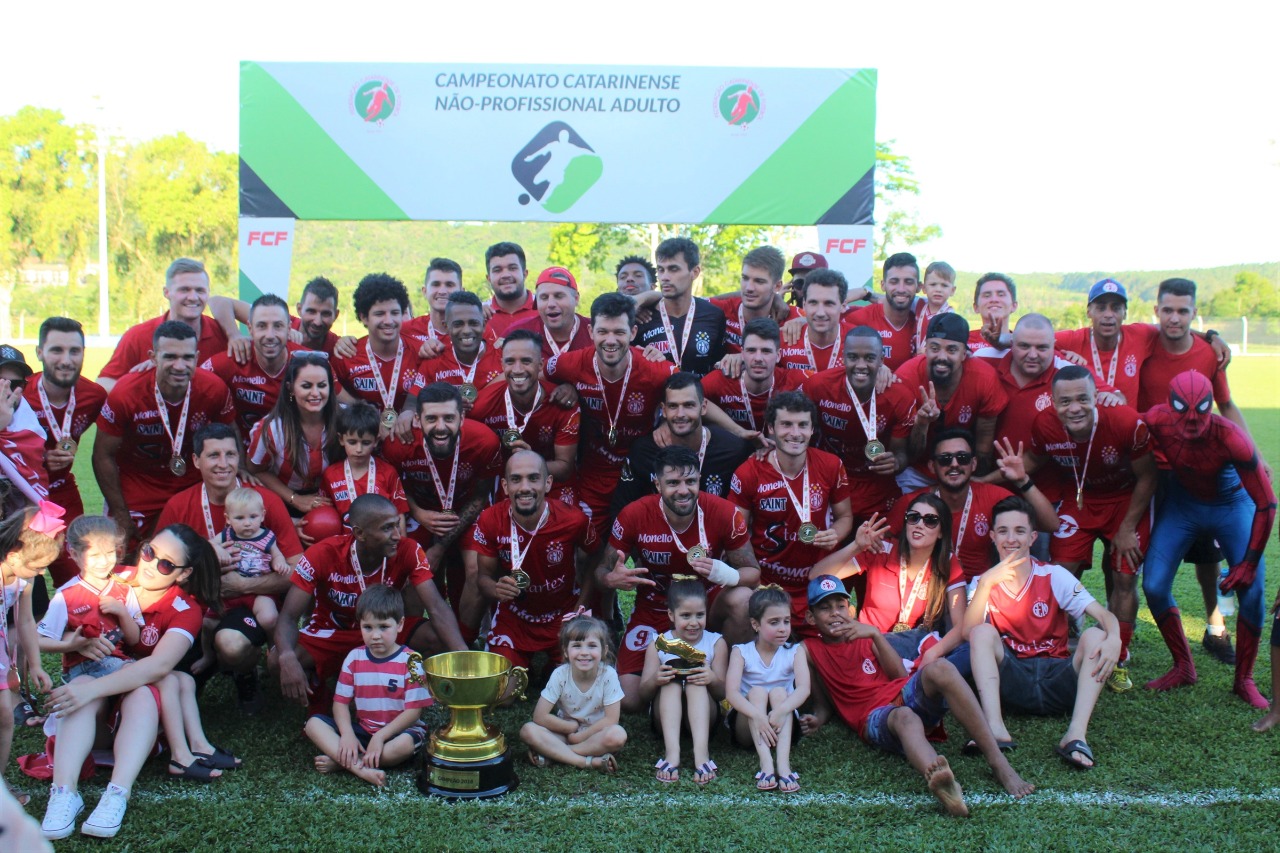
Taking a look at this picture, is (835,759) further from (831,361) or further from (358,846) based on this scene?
(831,361)

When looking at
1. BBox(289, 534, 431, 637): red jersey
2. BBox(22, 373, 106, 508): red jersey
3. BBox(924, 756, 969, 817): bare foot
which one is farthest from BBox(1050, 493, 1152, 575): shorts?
BBox(22, 373, 106, 508): red jersey

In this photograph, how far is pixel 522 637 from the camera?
5445 millimetres

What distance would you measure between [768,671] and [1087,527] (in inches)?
90.5

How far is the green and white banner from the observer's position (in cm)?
996

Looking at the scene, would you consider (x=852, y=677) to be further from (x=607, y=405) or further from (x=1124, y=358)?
(x=1124, y=358)

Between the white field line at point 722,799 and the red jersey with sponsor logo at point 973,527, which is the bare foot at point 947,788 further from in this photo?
the red jersey with sponsor logo at point 973,527

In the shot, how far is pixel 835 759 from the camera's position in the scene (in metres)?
4.58

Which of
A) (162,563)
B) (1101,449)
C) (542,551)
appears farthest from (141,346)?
(1101,449)

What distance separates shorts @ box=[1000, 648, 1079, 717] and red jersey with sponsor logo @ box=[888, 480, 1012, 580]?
0.62m

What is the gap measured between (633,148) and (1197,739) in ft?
23.8

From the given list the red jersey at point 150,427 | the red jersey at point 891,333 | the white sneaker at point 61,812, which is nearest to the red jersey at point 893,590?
the red jersey at point 891,333

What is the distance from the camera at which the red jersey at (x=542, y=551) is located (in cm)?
532

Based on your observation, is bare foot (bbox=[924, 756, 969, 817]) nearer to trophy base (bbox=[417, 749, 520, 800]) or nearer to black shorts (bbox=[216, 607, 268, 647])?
trophy base (bbox=[417, 749, 520, 800])

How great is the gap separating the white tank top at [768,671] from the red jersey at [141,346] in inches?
157
